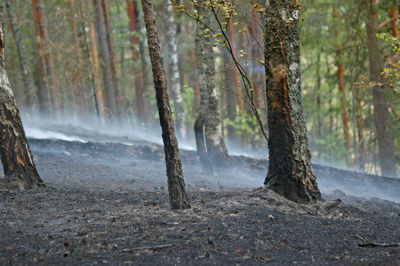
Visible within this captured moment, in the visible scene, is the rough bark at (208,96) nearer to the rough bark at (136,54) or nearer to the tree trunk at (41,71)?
the tree trunk at (41,71)

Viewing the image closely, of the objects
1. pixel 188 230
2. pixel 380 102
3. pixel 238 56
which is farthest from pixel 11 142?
pixel 380 102

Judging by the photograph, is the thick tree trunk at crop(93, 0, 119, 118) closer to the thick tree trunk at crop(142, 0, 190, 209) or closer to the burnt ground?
the burnt ground

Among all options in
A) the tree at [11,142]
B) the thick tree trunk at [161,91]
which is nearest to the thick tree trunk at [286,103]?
the thick tree trunk at [161,91]

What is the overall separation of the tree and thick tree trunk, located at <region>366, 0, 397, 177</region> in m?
11.2

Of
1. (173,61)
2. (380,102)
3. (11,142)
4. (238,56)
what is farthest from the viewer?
(173,61)

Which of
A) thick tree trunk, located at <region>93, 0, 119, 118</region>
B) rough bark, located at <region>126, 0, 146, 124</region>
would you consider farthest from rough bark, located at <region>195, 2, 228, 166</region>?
rough bark, located at <region>126, 0, 146, 124</region>

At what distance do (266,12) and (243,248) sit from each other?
3541 millimetres

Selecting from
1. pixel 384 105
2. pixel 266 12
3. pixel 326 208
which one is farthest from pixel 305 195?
pixel 384 105

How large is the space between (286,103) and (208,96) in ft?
15.1

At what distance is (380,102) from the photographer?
14359mm

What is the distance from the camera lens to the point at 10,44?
24.7m

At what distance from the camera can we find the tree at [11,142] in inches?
269

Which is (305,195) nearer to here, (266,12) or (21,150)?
(266,12)

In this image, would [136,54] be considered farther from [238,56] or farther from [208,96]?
[208,96]
